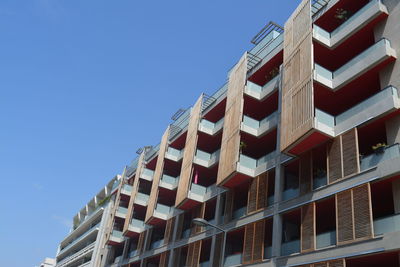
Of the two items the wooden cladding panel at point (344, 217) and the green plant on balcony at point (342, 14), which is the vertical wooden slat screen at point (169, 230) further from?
the green plant on balcony at point (342, 14)

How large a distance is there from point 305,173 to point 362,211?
4.98 m

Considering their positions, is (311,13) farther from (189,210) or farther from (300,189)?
(189,210)

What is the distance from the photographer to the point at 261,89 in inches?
1232

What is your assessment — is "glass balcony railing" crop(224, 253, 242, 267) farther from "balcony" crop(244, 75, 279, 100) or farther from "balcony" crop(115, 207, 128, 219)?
"balcony" crop(115, 207, 128, 219)

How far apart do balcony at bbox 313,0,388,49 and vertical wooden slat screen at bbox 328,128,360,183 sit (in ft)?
21.4

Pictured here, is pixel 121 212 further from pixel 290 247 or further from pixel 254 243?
pixel 290 247

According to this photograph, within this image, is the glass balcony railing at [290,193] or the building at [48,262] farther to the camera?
the building at [48,262]

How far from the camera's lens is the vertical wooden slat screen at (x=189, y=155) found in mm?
34344

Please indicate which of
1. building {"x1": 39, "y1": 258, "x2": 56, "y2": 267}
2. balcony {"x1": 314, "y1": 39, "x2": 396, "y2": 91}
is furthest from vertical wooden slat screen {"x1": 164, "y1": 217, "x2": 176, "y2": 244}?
building {"x1": 39, "y1": 258, "x2": 56, "y2": 267}

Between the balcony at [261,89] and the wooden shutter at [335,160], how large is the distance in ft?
27.5

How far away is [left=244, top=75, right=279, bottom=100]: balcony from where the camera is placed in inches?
1171

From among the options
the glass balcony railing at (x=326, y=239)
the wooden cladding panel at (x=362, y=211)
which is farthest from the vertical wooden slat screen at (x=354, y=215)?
the glass balcony railing at (x=326, y=239)

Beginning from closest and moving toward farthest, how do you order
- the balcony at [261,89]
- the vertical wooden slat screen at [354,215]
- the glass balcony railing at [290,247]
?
the vertical wooden slat screen at [354,215] < the glass balcony railing at [290,247] < the balcony at [261,89]

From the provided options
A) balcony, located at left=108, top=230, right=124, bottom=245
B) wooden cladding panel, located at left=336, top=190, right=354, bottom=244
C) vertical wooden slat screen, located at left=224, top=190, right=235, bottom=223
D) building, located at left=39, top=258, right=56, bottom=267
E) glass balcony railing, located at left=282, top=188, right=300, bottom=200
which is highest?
building, located at left=39, top=258, right=56, bottom=267
